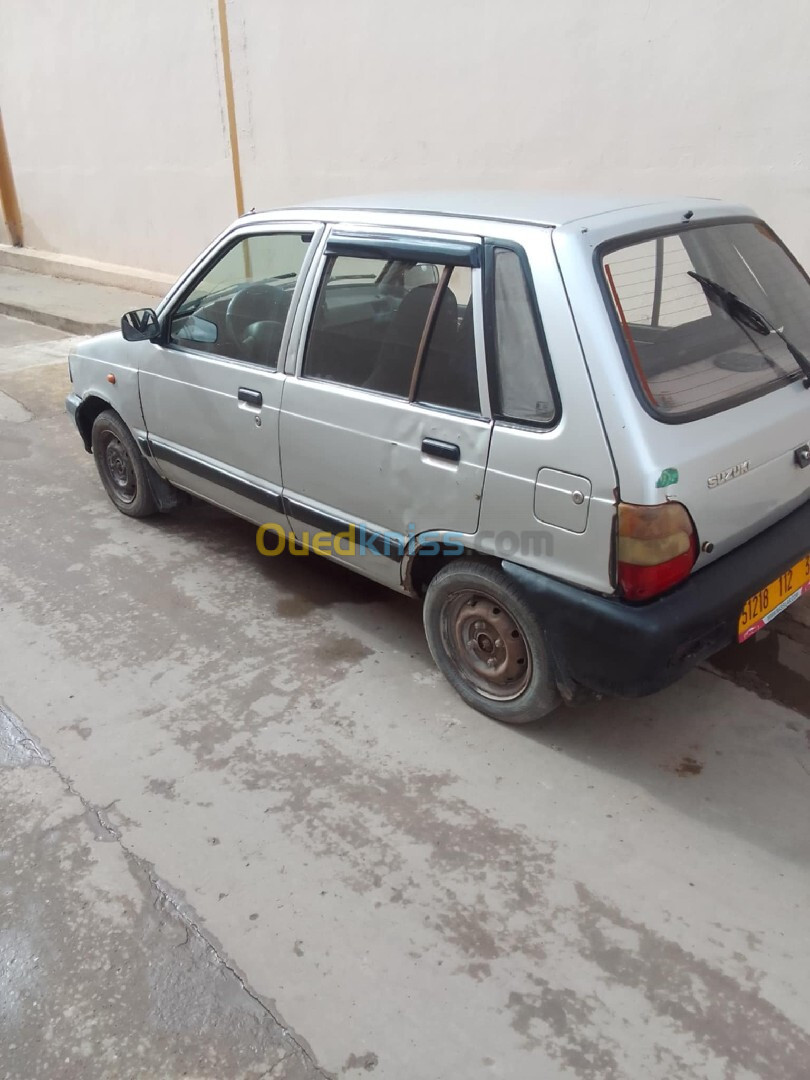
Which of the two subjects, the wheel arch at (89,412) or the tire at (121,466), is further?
the wheel arch at (89,412)

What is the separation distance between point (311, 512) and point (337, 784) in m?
1.11

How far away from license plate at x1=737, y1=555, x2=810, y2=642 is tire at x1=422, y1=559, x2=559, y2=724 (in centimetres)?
62

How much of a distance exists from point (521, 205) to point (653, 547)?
1259 mm

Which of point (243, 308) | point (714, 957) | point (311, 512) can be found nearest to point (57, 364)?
point (243, 308)

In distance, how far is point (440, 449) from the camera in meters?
2.76

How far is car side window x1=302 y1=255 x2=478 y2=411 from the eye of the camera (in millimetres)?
2734

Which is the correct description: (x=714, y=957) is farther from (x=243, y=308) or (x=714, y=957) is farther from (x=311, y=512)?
(x=243, y=308)

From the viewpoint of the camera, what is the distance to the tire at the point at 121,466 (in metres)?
4.47

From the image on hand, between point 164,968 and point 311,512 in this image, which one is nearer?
point 164,968

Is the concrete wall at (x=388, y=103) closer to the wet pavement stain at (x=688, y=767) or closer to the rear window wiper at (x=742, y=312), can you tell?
the rear window wiper at (x=742, y=312)

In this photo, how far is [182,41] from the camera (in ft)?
28.7

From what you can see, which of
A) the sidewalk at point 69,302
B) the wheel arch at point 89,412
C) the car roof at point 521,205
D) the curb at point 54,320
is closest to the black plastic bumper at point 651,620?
the car roof at point 521,205

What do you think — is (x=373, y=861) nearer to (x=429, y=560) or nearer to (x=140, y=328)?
(x=429, y=560)

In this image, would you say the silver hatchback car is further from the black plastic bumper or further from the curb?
the curb
